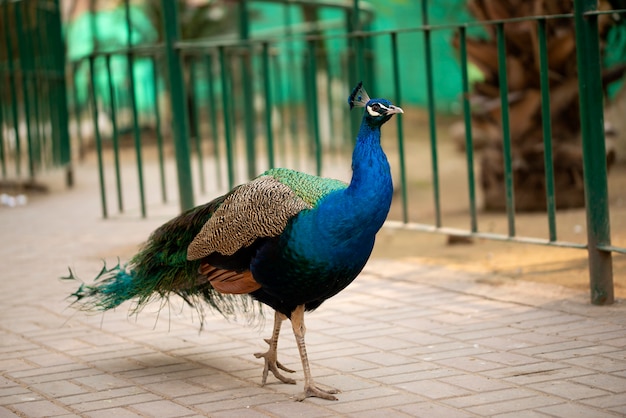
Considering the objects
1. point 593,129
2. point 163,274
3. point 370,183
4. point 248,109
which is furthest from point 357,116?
point 370,183

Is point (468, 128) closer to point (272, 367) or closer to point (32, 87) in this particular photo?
point (272, 367)

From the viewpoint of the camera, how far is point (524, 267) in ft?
22.9

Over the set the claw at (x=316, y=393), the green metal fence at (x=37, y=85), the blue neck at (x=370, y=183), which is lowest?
the claw at (x=316, y=393)

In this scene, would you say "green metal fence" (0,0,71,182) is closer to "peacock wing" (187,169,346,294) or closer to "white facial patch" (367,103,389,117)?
"peacock wing" (187,169,346,294)

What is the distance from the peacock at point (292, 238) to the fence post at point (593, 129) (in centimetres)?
168

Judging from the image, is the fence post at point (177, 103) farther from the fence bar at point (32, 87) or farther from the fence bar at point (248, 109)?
the fence bar at point (32, 87)

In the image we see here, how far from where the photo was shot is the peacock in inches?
166

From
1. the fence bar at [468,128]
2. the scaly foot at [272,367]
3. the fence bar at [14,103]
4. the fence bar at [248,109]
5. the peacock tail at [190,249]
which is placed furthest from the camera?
the fence bar at [14,103]

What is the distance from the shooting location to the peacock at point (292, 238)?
4.23 meters

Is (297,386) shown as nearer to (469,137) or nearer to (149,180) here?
(469,137)

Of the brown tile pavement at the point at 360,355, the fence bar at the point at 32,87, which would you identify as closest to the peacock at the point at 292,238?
the brown tile pavement at the point at 360,355

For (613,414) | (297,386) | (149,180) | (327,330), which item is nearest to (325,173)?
(149,180)

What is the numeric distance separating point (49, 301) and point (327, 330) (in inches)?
79.2

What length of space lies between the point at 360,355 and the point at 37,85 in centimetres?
816
